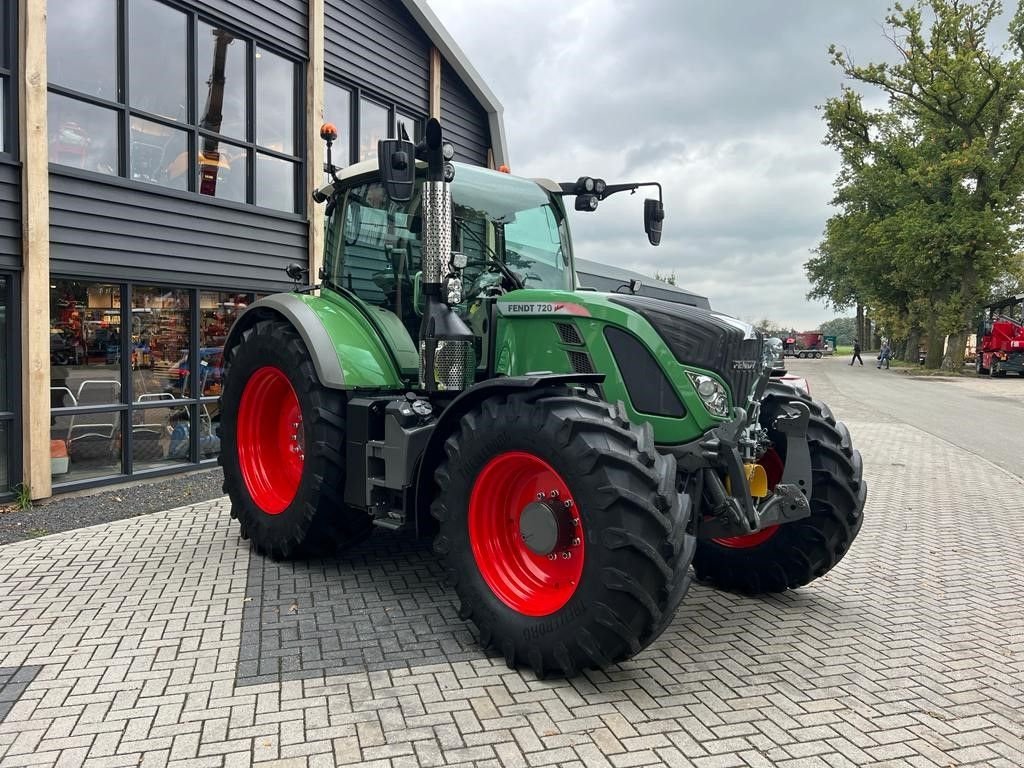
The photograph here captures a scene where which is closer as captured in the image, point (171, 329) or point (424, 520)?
point (424, 520)

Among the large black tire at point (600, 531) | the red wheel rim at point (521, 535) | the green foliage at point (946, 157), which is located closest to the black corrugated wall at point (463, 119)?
the red wheel rim at point (521, 535)

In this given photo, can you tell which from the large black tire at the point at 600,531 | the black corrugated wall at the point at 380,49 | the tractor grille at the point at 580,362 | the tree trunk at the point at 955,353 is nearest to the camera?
the large black tire at the point at 600,531

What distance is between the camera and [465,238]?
4.72 meters

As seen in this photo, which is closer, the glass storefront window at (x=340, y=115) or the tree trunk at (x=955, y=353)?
the glass storefront window at (x=340, y=115)

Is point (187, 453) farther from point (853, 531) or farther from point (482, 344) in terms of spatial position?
point (853, 531)

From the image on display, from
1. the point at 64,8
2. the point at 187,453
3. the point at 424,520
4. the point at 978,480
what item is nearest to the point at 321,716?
the point at 424,520

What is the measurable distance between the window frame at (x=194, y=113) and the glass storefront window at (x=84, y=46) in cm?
6

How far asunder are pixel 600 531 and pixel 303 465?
93.4 inches

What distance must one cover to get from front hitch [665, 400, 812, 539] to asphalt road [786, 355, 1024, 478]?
749cm

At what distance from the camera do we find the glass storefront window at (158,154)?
7891 millimetres

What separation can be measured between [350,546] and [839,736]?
349cm

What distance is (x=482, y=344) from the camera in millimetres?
4453

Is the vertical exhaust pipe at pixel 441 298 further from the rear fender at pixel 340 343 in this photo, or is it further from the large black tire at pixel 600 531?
the large black tire at pixel 600 531

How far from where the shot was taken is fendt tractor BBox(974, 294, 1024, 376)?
92.3ft
